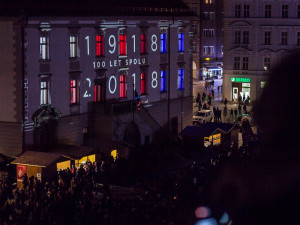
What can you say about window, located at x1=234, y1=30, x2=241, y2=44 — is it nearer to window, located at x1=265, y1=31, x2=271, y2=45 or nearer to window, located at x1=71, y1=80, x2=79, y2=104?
window, located at x1=265, y1=31, x2=271, y2=45

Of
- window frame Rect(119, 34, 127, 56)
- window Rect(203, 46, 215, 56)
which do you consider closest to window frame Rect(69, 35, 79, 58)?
window frame Rect(119, 34, 127, 56)

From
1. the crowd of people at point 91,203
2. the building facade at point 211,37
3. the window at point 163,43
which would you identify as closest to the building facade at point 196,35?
the building facade at point 211,37

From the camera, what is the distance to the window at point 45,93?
35562 millimetres

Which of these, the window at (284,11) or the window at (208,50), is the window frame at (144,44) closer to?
the window at (284,11)

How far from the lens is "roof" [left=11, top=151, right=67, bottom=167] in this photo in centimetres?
2938

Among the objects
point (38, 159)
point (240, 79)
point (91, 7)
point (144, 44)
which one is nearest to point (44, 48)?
point (91, 7)

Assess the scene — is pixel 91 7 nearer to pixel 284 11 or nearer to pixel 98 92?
pixel 98 92

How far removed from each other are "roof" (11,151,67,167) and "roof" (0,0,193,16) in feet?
25.7

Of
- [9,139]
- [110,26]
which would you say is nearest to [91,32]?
[110,26]

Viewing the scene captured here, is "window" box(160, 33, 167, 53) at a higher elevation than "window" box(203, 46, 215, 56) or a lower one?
lower

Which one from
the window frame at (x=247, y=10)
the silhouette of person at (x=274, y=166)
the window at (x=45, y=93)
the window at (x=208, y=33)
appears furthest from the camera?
the window at (x=208, y=33)

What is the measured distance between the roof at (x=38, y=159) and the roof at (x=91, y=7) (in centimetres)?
783

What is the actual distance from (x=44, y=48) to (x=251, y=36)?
34712 millimetres

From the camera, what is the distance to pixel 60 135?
36.4 metres
